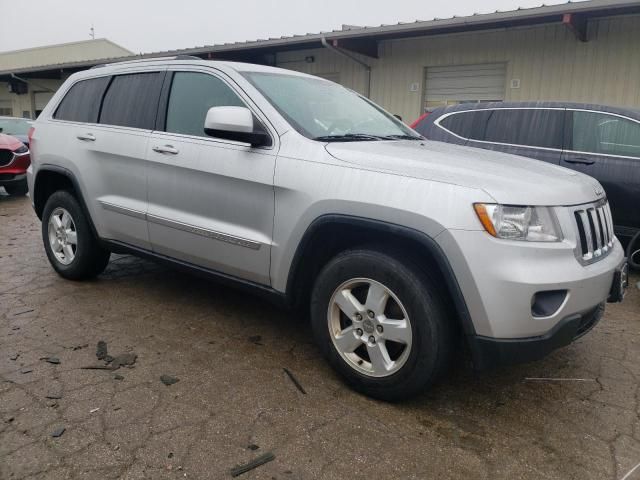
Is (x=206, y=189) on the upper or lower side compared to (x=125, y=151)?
lower

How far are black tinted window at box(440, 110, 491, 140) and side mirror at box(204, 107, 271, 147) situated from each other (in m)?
3.45

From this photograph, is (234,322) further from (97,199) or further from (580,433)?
(580,433)

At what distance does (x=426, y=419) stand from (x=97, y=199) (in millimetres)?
2882

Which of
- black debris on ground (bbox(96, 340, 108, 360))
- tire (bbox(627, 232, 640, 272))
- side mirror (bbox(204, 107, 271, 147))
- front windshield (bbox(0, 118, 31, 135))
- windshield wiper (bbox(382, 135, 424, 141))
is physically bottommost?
black debris on ground (bbox(96, 340, 108, 360))

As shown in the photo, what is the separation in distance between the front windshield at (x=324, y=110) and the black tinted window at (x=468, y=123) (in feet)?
6.79

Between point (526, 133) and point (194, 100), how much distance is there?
3.61 metres

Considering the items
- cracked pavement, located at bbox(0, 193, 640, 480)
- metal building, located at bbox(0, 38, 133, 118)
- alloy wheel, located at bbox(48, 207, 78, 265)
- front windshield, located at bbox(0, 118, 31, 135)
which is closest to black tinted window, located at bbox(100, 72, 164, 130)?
alloy wheel, located at bbox(48, 207, 78, 265)

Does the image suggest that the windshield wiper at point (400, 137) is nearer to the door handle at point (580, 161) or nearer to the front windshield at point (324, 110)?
the front windshield at point (324, 110)

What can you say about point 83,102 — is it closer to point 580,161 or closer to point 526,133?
point 526,133

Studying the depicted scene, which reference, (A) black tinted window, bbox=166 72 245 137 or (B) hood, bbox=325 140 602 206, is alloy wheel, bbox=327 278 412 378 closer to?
(B) hood, bbox=325 140 602 206

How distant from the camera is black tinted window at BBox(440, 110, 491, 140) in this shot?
19.0 ft

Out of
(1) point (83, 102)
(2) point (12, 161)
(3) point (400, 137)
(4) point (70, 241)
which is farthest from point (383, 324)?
(2) point (12, 161)

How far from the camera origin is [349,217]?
263 centimetres

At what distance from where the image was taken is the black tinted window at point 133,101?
3.79 meters
